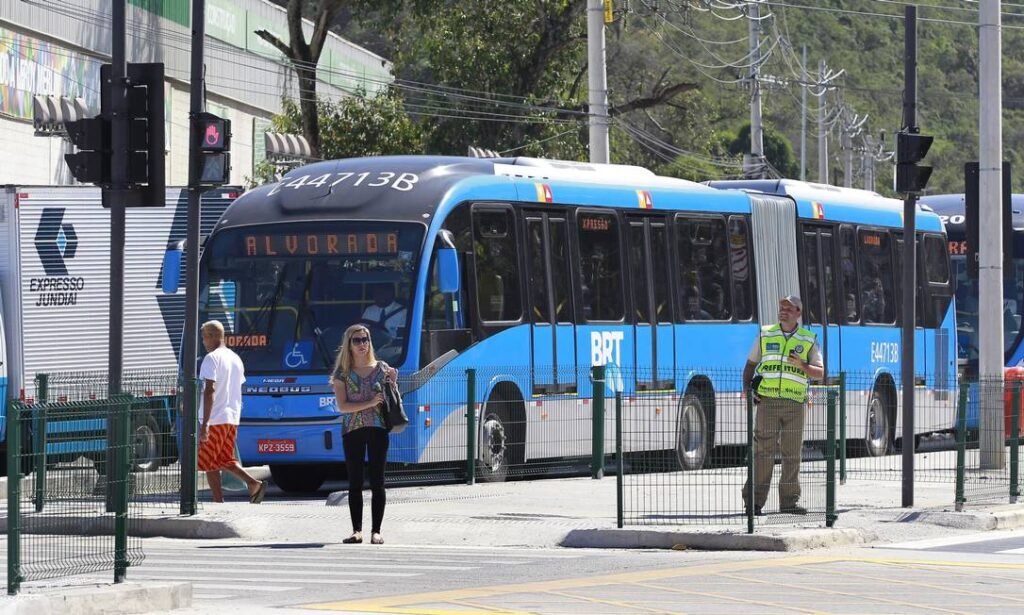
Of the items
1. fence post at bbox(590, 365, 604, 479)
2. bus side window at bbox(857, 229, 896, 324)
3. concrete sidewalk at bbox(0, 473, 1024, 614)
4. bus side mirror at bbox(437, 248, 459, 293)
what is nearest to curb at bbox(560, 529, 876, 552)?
concrete sidewalk at bbox(0, 473, 1024, 614)

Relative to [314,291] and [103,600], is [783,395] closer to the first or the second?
[314,291]

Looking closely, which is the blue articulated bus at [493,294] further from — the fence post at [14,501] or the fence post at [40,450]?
the fence post at [14,501]

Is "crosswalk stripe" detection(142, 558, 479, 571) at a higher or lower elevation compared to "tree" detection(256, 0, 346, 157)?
lower

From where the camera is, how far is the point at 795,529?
15500 mm

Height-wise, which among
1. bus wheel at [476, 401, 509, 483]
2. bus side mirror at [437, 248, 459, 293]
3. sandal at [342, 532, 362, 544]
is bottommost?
sandal at [342, 532, 362, 544]

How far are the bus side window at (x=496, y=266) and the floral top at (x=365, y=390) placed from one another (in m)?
5.83

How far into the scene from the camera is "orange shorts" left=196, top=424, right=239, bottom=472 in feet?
59.8

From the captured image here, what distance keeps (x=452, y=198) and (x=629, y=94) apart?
49.5m

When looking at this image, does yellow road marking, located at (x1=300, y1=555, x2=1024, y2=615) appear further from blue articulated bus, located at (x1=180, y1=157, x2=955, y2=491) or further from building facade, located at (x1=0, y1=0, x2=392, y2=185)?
building facade, located at (x1=0, y1=0, x2=392, y2=185)

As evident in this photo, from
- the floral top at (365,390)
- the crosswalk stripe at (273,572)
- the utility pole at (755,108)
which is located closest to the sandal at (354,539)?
the floral top at (365,390)

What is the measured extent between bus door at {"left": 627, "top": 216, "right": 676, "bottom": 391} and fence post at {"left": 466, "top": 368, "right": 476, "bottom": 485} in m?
3.26

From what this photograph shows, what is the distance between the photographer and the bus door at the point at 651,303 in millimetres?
23766

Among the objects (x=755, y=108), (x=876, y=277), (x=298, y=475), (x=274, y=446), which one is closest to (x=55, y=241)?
(x=298, y=475)

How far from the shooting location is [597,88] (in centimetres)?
3206
